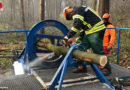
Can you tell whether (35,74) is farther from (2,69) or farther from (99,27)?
(2,69)

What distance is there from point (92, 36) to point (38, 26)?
1.59 metres

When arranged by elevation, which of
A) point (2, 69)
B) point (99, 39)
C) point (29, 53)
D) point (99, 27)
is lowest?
point (2, 69)

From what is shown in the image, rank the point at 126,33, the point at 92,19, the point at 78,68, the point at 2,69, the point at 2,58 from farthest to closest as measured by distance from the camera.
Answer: the point at 126,33, the point at 2,58, the point at 2,69, the point at 78,68, the point at 92,19

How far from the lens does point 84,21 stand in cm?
414

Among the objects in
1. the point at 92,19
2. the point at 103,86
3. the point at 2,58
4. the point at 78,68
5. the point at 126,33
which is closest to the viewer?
the point at 103,86

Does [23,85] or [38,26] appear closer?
[23,85]

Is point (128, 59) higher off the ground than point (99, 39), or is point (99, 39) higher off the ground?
point (99, 39)

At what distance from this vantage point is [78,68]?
4.52m

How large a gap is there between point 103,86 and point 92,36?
4.37 ft

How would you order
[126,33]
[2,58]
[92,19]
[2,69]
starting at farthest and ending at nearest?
[126,33] < [2,58] < [2,69] < [92,19]

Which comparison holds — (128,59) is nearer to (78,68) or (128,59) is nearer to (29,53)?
(78,68)

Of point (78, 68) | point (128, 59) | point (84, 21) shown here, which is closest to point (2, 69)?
point (78, 68)

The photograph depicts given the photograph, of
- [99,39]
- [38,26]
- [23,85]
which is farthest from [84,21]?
[23,85]

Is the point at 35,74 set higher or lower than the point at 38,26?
lower
